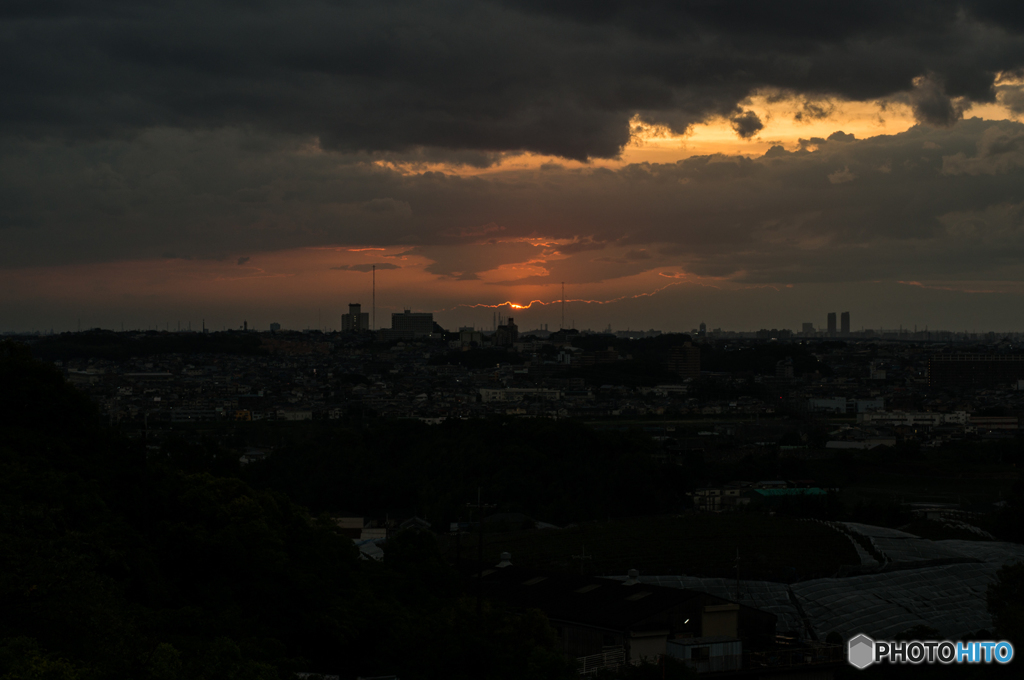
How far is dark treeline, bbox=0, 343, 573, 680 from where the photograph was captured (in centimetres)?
922

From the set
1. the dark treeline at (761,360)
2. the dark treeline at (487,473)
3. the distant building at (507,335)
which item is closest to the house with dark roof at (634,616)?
the dark treeline at (487,473)

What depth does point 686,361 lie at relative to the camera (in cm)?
14312

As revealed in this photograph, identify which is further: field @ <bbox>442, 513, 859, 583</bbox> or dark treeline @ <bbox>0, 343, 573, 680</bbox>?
field @ <bbox>442, 513, 859, 583</bbox>

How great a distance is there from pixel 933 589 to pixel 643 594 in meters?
7.37

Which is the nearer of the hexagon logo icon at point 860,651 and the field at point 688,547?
the hexagon logo icon at point 860,651

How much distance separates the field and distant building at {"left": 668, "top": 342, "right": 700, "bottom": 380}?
10450 centimetres

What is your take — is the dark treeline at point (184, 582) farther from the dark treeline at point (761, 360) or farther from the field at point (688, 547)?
the dark treeline at point (761, 360)

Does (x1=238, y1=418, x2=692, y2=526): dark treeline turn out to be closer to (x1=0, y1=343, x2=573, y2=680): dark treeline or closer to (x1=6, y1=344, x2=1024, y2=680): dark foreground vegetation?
(x1=6, y1=344, x2=1024, y2=680): dark foreground vegetation

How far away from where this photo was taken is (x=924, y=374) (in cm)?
14100

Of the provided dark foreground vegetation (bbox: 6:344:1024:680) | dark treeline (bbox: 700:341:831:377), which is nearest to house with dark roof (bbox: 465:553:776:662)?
dark foreground vegetation (bbox: 6:344:1024:680)

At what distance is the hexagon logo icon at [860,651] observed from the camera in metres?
16.3

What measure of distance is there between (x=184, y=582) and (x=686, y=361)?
5165 inches

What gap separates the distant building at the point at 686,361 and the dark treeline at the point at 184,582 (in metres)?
125

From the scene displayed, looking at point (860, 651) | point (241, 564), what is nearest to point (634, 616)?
point (860, 651)
